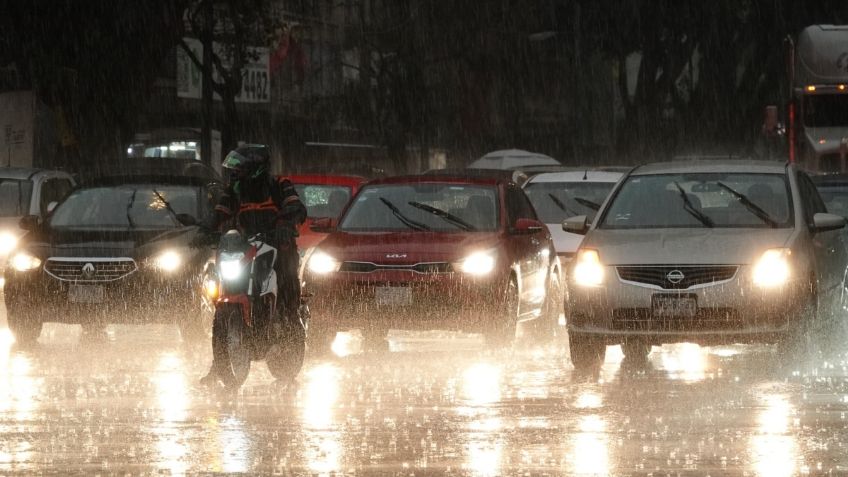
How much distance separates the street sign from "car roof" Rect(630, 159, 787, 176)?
30750 mm

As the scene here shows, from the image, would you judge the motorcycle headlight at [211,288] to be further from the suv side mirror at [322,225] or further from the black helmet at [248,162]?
the suv side mirror at [322,225]

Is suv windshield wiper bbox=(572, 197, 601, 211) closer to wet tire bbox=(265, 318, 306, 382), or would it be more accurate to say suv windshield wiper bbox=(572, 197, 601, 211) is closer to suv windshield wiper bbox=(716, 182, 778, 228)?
suv windshield wiper bbox=(716, 182, 778, 228)

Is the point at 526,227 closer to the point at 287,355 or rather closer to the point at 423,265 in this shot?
the point at 423,265

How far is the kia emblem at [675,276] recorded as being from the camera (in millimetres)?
13516

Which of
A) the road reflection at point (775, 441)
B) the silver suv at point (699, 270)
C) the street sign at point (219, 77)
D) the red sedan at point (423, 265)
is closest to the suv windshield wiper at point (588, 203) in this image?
the red sedan at point (423, 265)

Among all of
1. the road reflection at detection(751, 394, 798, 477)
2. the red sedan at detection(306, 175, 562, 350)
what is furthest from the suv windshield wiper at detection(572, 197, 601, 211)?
the road reflection at detection(751, 394, 798, 477)

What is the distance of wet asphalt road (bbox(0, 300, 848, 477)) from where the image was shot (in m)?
9.12

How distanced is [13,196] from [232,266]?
9.34 metres

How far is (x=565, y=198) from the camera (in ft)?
70.3

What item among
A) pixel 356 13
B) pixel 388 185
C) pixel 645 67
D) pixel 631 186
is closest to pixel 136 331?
pixel 388 185

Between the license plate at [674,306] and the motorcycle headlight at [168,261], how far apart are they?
180 inches

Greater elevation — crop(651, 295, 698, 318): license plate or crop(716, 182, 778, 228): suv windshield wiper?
crop(716, 182, 778, 228): suv windshield wiper

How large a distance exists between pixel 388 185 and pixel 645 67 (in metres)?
35.2

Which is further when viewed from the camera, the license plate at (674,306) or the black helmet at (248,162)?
the license plate at (674,306)
